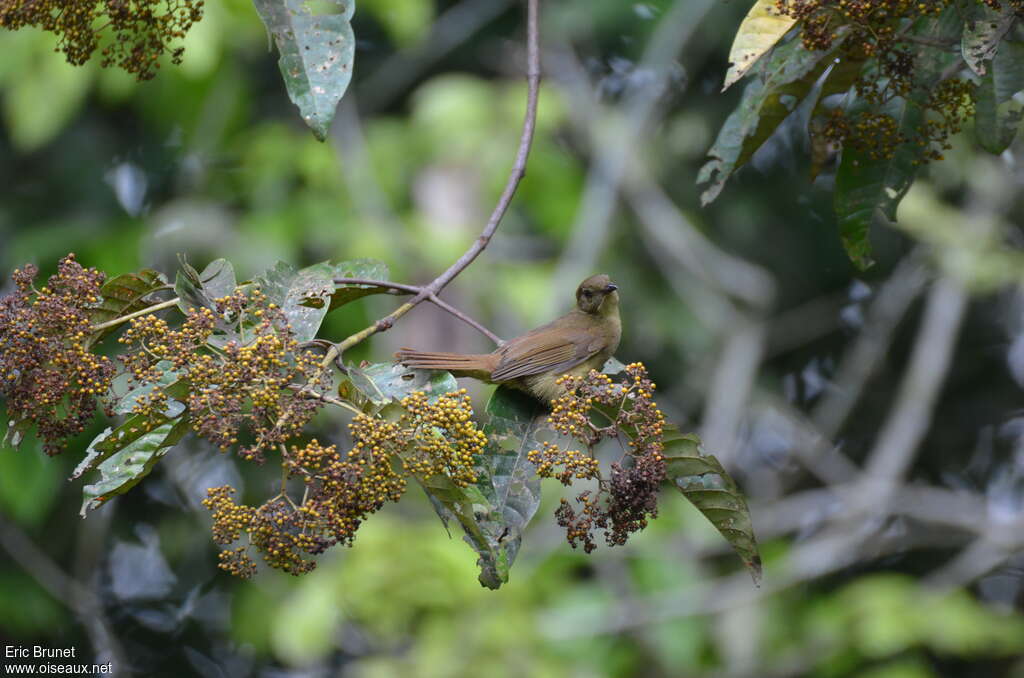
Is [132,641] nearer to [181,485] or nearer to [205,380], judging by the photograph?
[181,485]

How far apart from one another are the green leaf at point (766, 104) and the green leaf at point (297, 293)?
0.91m

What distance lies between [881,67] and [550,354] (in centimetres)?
123

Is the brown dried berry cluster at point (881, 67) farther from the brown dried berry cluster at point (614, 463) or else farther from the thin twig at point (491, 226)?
the brown dried berry cluster at point (614, 463)

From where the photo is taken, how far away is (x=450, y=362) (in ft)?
9.75

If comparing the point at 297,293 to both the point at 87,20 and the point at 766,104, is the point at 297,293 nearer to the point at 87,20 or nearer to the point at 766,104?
the point at 87,20

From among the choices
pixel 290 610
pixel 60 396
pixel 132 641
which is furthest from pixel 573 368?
pixel 132 641

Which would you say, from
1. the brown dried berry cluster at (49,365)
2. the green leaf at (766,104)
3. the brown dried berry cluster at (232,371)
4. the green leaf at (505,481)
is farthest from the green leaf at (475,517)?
the green leaf at (766,104)

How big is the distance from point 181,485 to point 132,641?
1.43m

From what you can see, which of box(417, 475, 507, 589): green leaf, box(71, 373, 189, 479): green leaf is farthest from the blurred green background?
box(417, 475, 507, 589): green leaf

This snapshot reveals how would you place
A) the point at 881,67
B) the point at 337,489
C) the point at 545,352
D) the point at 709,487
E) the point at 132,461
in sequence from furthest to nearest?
the point at 545,352 < the point at 881,67 < the point at 709,487 < the point at 132,461 < the point at 337,489

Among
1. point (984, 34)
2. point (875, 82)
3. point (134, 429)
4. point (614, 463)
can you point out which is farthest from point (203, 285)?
point (984, 34)

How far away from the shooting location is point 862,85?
2.69m

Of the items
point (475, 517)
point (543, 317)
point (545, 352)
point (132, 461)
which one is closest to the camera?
point (132, 461)

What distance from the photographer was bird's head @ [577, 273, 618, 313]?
159 inches
